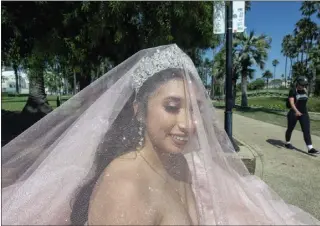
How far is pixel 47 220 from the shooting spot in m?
1.38

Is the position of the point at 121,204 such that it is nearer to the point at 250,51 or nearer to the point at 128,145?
the point at 128,145

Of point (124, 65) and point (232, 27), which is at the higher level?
point (232, 27)

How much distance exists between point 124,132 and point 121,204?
39cm

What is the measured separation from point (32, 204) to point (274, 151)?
21.8 feet

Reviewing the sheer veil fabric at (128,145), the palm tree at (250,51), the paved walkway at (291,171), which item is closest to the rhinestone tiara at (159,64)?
the sheer veil fabric at (128,145)

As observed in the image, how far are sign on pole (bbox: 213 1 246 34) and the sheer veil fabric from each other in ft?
12.0

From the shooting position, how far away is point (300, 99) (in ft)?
22.1

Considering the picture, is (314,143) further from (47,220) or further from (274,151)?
(47,220)

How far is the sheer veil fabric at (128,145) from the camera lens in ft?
4.54

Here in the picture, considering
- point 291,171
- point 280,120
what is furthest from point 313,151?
point 280,120

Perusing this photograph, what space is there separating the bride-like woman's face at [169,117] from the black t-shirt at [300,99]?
19.9 ft

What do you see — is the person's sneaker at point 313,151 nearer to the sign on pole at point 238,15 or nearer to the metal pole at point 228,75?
the metal pole at point 228,75

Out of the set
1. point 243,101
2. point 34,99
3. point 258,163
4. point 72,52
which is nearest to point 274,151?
point 258,163

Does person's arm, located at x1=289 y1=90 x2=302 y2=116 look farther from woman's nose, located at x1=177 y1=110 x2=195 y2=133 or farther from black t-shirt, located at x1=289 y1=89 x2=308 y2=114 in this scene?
woman's nose, located at x1=177 y1=110 x2=195 y2=133
